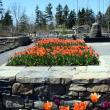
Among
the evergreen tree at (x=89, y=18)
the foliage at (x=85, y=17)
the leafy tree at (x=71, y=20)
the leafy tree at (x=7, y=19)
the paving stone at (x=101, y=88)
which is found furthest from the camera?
the leafy tree at (x=71, y=20)

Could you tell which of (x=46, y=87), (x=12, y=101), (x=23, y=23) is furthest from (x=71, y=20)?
(x=46, y=87)

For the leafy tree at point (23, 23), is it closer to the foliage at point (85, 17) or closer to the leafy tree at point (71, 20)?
the foliage at point (85, 17)

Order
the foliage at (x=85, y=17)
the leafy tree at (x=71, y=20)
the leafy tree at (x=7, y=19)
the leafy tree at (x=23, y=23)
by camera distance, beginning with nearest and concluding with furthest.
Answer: the leafy tree at (x=23, y=23) < the leafy tree at (x=7, y=19) < the foliage at (x=85, y=17) < the leafy tree at (x=71, y=20)

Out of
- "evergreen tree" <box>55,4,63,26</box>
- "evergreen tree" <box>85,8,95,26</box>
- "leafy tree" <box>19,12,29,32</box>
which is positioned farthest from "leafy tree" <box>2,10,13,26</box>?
"evergreen tree" <box>85,8,95,26</box>

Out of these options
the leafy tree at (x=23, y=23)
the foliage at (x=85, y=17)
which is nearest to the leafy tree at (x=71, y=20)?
the foliage at (x=85, y=17)

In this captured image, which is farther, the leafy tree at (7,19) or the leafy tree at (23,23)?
the leafy tree at (7,19)

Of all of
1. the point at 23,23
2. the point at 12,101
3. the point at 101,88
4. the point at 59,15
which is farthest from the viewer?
the point at 59,15

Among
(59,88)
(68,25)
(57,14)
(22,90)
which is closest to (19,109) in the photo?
(22,90)

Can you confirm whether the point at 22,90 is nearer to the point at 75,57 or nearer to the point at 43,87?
the point at 43,87

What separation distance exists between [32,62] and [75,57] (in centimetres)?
102

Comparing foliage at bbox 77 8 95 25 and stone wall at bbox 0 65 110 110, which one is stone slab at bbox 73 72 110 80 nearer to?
stone wall at bbox 0 65 110 110

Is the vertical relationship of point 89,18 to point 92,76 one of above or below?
below

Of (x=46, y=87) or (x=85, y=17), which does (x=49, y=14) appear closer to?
(x=85, y=17)

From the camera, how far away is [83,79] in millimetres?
6594
